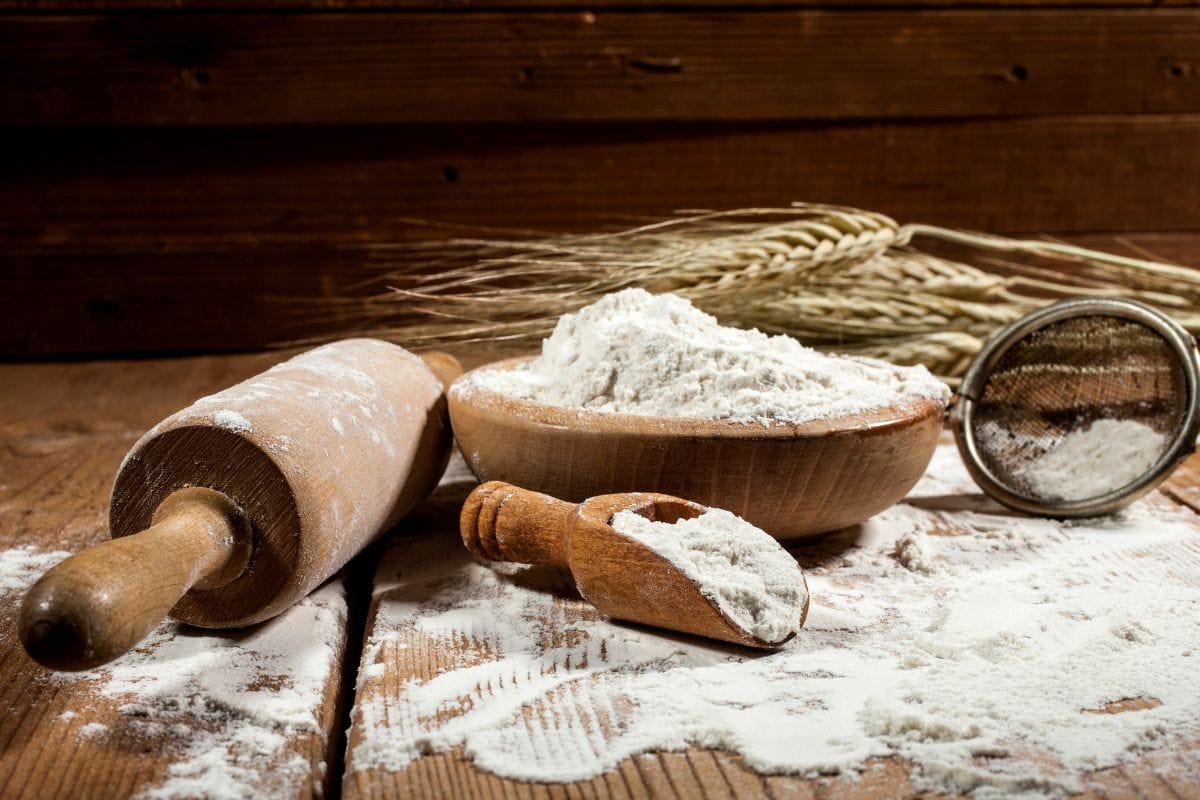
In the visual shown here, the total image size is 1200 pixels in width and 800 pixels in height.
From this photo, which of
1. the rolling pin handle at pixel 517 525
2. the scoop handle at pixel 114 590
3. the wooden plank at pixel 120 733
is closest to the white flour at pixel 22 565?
the wooden plank at pixel 120 733

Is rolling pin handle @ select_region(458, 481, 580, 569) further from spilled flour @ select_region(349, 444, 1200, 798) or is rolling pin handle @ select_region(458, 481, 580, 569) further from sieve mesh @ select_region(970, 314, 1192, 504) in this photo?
sieve mesh @ select_region(970, 314, 1192, 504)

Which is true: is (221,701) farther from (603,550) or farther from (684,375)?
(684,375)

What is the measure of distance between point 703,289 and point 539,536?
1.97 ft

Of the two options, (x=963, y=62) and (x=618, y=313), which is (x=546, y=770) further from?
(x=963, y=62)

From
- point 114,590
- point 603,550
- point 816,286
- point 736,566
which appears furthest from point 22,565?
point 816,286

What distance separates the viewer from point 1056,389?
1.32 metres

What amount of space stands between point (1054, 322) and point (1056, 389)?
0.27 ft

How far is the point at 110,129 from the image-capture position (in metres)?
2.20

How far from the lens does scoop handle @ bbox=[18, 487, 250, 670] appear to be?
698mm

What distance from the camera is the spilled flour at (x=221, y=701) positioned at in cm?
72

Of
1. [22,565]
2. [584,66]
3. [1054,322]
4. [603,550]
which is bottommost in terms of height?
[22,565]

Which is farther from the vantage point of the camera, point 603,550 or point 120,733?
point 603,550

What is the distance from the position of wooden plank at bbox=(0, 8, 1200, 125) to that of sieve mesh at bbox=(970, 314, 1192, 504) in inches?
43.5

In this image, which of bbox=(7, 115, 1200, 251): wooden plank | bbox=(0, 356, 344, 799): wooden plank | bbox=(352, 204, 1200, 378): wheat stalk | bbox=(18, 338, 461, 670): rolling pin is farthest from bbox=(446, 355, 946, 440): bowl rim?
bbox=(7, 115, 1200, 251): wooden plank
